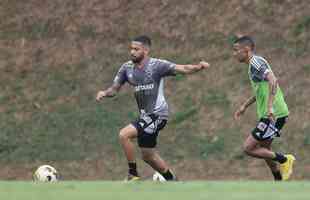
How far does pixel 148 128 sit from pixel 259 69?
1.70 m

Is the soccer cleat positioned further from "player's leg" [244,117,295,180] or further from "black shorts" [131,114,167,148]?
"black shorts" [131,114,167,148]

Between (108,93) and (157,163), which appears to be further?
(108,93)

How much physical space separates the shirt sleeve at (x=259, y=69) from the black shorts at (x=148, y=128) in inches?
55.6

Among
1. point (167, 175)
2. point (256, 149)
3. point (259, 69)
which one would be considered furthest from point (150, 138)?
point (259, 69)

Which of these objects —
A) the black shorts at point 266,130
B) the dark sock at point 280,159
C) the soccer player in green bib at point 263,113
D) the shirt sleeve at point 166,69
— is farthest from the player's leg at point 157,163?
the dark sock at point 280,159

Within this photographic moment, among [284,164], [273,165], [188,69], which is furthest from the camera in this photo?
[273,165]

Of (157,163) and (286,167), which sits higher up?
(157,163)

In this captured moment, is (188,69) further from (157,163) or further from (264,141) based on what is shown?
(264,141)

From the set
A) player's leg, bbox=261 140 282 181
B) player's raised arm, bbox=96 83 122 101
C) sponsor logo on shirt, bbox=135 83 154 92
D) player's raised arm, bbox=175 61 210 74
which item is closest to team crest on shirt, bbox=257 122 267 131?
player's leg, bbox=261 140 282 181

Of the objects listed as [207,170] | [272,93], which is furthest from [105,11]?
[272,93]
